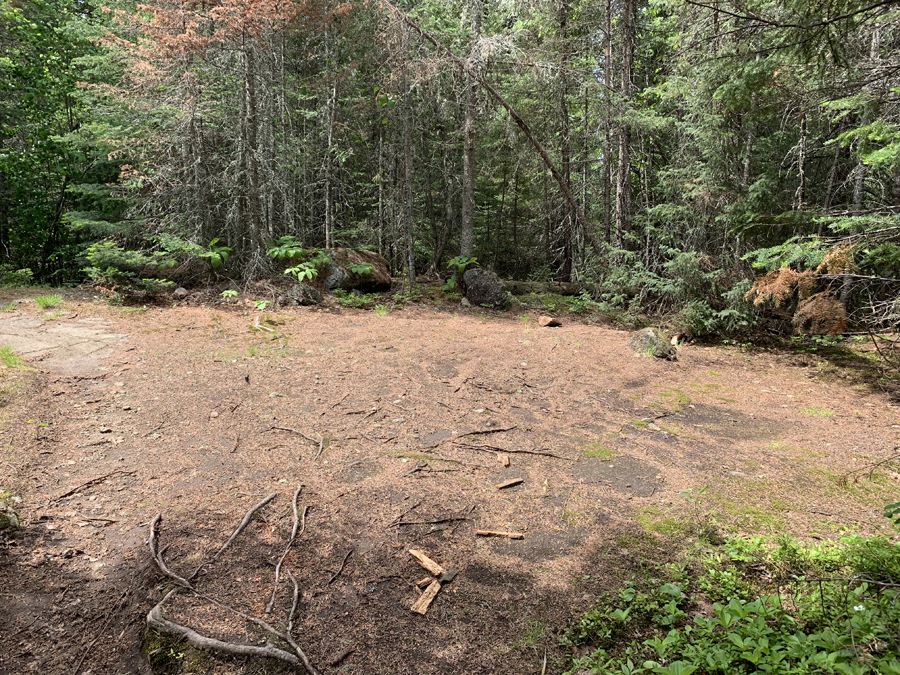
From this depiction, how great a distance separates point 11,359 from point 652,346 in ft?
30.2

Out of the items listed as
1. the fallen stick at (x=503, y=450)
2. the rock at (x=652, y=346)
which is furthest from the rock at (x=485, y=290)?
the fallen stick at (x=503, y=450)

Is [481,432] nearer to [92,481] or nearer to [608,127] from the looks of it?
[92,481]

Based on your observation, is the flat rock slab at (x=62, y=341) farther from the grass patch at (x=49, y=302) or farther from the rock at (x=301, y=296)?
the rock at (x=301, y=296)

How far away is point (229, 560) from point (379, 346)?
506 cm

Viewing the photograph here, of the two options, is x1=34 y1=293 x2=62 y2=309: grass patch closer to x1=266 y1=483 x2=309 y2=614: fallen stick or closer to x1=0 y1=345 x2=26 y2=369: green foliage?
x1=0 y1=345 x2=26 y2=369: green foliage

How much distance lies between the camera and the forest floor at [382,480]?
2.31 metres

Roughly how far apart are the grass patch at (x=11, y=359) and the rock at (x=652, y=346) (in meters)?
8.91

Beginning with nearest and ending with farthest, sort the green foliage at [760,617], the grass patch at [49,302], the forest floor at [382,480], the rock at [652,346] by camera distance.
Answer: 1. the green foliage at [760,617]
2. the forest floor at [382,480]
3. the rock at [652,346]
4. the grass patch at [49,302]

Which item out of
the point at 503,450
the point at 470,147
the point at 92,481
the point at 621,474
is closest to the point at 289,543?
the point at 92,481

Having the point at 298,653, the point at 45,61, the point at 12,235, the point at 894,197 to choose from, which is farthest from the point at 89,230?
the point at 894,197

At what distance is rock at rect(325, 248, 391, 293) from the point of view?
11492mm

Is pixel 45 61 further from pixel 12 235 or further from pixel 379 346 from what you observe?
pixel 379 346

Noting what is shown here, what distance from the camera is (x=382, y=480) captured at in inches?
148

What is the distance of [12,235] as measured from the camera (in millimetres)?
13789
